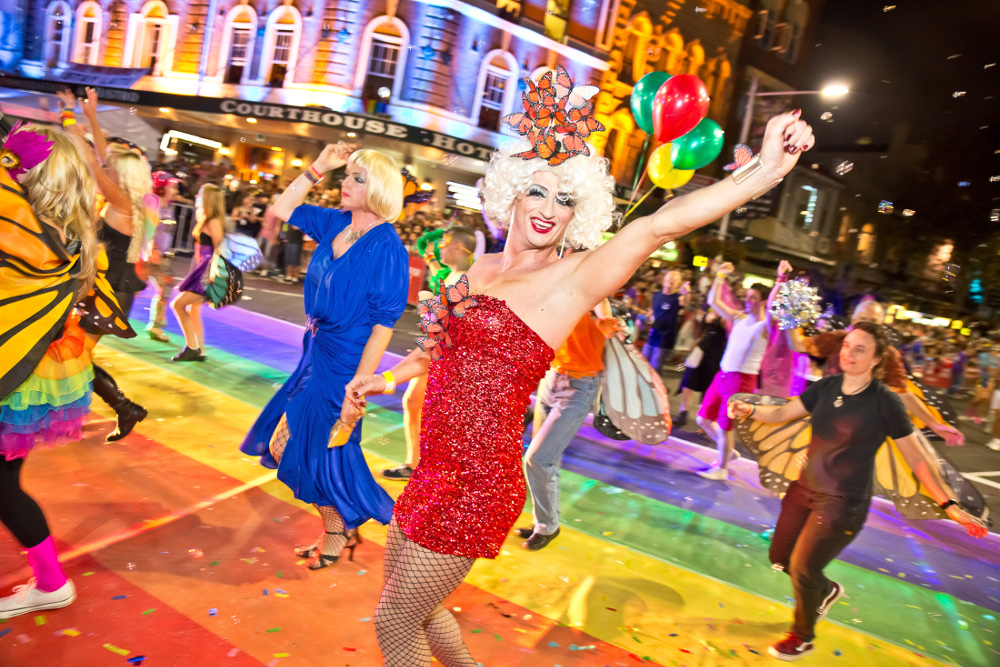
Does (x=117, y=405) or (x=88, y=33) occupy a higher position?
(x=88, y=33)

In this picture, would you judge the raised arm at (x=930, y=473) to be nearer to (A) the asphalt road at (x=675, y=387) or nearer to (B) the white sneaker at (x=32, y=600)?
(B) the white sneaker at (x=32, y=600)

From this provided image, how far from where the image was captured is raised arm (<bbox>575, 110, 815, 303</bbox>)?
5.27 ft

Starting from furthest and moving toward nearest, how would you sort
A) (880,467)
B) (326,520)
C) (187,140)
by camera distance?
(187,140)
(880,467)
(326,520)

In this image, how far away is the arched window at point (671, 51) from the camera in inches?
930

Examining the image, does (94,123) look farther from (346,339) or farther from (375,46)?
(375,46)

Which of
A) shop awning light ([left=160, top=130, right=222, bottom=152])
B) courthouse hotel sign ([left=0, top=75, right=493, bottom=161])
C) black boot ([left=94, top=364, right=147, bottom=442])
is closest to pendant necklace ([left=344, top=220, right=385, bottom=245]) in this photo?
black boot ([left=94, top=364, right=147, bottom=442])

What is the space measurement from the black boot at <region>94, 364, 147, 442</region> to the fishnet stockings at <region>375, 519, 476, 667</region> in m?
3.22

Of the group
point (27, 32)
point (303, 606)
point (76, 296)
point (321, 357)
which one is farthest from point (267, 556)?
point (27, 32)

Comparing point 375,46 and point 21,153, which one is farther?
point 375,46

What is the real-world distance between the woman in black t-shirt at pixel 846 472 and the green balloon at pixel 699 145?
1.60m

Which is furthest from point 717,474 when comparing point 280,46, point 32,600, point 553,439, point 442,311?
point 280,46

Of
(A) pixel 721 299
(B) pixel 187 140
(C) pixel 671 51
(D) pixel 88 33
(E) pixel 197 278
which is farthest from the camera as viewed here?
(C) pixel 671 51

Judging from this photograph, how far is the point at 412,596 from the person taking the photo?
1.90 meters

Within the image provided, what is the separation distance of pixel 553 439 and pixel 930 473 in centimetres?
197
